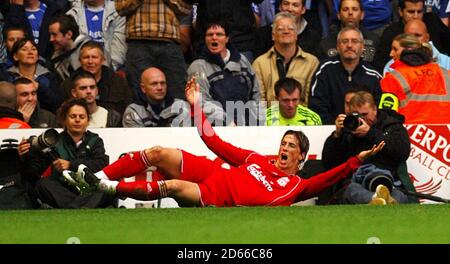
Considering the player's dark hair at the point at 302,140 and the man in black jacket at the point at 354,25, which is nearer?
the player's dark hair at the point at 302,140

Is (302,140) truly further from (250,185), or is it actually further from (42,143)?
(42,143)

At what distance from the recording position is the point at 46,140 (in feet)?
49.2

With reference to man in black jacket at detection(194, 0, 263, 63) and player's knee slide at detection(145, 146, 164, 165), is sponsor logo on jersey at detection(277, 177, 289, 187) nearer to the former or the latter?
player's knee slide at detection(145, 146, 164, 165)

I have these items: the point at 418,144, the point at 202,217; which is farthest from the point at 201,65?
the point at 202,217

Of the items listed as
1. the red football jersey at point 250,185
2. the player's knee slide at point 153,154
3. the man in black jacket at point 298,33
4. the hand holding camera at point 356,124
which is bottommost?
the red football jersey at point 250,185

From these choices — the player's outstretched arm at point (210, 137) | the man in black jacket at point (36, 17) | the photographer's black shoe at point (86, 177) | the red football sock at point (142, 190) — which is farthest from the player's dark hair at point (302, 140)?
the man in black jacket at point (36, 17)

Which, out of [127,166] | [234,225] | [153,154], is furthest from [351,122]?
[234,225]

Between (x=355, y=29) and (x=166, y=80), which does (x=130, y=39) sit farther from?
(x=355, y=29)

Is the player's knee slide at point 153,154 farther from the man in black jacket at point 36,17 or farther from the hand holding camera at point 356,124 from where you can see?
the man in black jacket at point 36,17

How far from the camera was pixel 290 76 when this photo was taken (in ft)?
60.0

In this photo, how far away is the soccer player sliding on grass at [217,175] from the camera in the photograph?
13977 millimetres

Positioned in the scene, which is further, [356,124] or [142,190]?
[356,124]

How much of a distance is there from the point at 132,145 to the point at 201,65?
235 cm

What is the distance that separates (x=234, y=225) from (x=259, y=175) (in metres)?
2.54
